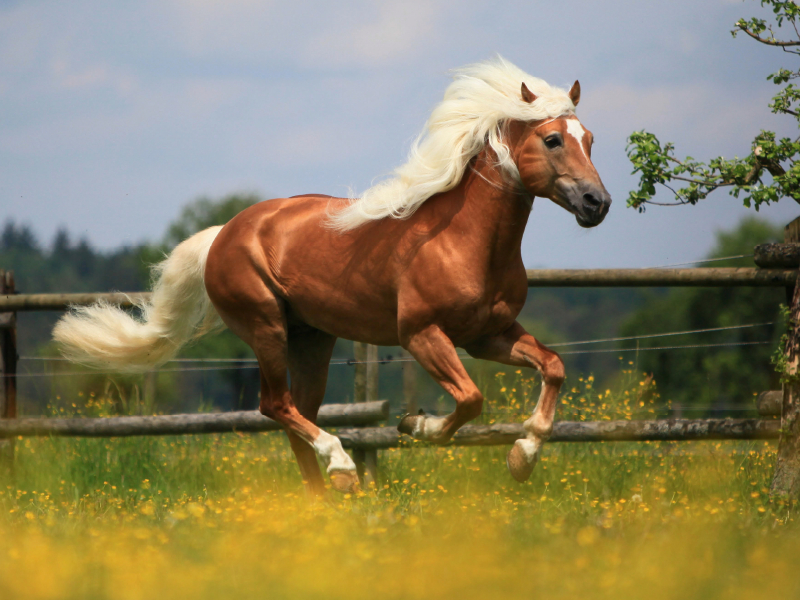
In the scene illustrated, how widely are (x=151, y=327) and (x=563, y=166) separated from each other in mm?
2950

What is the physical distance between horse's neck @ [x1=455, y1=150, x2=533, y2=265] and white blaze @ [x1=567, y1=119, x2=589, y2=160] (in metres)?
0.37

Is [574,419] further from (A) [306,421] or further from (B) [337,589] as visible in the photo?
(B) [337,589]

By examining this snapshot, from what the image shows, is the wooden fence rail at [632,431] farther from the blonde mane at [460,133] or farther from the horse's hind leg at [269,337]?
the blonde mane at [460,133]

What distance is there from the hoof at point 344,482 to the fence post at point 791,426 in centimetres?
223

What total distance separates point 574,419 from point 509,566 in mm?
3523

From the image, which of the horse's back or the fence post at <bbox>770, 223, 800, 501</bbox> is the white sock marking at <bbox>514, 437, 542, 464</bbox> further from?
the fence post at <bbox>770, 223, 800, 501</bbox>

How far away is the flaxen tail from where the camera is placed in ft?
16.8

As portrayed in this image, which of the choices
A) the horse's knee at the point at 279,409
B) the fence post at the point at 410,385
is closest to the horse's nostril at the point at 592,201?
the horse's knee at the point at 279,409

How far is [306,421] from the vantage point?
14.8ft

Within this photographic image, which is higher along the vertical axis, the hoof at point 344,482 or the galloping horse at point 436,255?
the galloping horse at point 436,255

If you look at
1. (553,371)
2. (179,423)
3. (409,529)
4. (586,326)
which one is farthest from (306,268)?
(586,326)

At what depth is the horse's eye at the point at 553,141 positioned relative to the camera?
3.73 meters

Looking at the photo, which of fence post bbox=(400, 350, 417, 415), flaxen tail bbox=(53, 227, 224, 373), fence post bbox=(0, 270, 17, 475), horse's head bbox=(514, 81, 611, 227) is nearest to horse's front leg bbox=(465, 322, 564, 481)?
horse's head bbox=(514, 81, 611, 227)

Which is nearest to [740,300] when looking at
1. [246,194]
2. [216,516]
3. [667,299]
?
[667,299]
